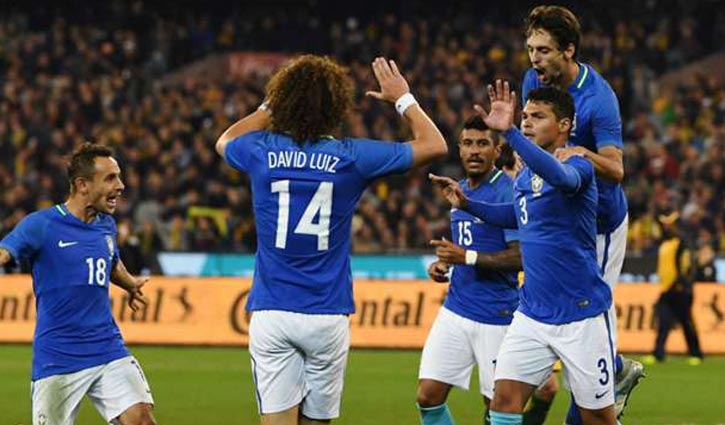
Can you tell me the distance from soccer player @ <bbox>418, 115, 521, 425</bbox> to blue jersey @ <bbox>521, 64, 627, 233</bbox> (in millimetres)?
1228

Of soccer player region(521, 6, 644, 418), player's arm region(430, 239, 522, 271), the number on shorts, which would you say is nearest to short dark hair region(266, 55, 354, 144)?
soccer player region(521, 6, 644, 418)

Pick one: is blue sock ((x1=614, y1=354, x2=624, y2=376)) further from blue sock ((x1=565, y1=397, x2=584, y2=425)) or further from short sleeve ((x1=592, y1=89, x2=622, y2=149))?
short sleeve ((x1=592, y1=89, x2=622, y2=149))

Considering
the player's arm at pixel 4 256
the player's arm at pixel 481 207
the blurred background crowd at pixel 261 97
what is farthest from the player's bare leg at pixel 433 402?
the blurred background crowd at pixel 261 97

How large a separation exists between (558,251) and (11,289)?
47.6 ft

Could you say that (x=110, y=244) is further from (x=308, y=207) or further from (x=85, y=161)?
(x=308, y=207)

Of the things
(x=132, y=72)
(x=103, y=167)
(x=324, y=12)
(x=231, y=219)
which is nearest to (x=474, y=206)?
(x=103, y=167)

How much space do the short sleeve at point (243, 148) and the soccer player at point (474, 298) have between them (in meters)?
2.77

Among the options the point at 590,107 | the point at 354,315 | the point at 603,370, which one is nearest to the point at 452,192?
the point at 590,107

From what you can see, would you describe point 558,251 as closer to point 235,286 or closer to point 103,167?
point 103,167

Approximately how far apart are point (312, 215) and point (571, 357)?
189 centimetres

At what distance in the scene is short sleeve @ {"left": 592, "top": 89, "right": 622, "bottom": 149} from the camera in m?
9.27

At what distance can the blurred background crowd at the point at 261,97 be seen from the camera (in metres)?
27.5

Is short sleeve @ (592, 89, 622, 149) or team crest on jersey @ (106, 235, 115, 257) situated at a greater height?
short sleeve @ (592, 89, 622, 149)

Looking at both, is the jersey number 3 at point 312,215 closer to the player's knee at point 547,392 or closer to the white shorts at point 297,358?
the white shorts at point 297,358
